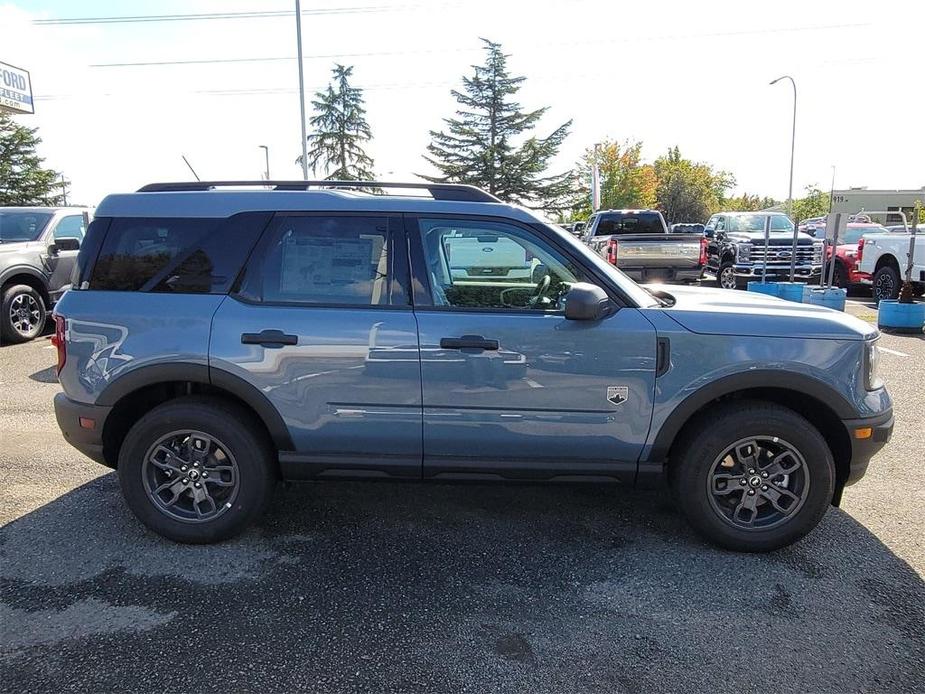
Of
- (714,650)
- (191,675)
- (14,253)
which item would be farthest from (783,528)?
(14,253)

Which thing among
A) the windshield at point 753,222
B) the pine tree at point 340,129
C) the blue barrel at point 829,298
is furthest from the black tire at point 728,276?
the pine tree at point 340,129

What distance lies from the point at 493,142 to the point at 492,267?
41.3 metres

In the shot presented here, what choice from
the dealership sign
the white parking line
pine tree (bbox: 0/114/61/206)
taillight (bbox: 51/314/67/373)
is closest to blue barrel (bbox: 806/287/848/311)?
the white parking line

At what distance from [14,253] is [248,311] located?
24.6 ft

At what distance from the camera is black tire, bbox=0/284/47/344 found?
8.57 metres

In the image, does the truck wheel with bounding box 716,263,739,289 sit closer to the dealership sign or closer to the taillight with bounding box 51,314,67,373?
the taillight with bounding box 51,314,67,373

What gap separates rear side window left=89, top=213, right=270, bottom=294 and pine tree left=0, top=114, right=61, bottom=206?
53.9m

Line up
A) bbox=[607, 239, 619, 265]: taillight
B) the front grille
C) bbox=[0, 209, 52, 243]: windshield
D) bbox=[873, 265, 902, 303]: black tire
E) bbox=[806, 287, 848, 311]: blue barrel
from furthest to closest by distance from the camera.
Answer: the front grille → bbox=[873, 265, 902, 303]: black tire → bbox=[607, 239, 619, 265]: taillight → bbox=[806, 287, 848, 311]: blue barrel → bbox=[0, 209, 52, 243]: windshield

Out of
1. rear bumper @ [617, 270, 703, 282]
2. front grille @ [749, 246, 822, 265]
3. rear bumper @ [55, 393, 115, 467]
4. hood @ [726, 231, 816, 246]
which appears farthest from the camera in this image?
hood @ [726, 231, 816, 246]

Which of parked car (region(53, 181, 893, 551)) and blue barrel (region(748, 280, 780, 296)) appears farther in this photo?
blue barrel (region(748, 280, 780, 296))

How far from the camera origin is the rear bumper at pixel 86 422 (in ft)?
11.0

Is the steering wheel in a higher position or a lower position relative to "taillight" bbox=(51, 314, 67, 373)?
higher

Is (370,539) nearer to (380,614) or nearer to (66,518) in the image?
(380,614)

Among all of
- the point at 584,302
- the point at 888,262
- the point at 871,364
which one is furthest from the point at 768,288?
the point at 584,302
